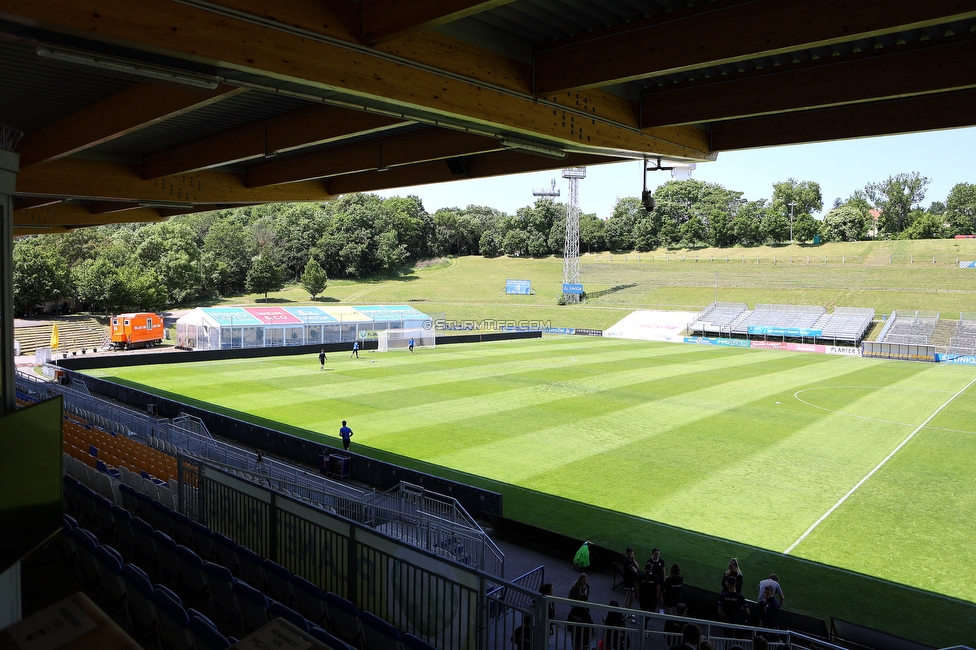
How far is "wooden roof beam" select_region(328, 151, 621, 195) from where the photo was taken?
1114 centimetres

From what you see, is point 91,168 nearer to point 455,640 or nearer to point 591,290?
point 455,640

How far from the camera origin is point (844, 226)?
345 ft

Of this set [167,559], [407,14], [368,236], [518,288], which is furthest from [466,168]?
→ [368,236]

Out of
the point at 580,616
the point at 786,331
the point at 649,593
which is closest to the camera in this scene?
the point at 580,616

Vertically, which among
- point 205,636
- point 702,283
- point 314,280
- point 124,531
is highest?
point 702,283

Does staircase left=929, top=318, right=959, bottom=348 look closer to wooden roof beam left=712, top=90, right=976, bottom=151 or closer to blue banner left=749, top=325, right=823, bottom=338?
blue banner left=749, top=325, right=823, bottom=338

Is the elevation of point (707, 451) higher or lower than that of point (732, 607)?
lower

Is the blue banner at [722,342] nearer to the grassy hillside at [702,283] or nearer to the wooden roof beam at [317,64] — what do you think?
the grassy hillside at [702,283]

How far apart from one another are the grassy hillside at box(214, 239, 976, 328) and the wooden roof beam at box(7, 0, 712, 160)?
6295 centimetres

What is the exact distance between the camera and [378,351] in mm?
45250

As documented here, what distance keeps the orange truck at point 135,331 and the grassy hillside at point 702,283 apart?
3219cm

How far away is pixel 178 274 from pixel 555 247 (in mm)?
64704

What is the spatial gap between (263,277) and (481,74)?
251 ft

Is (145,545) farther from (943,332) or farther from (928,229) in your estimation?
(928,229)
